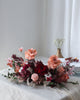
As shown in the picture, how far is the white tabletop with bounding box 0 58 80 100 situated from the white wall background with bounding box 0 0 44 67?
1101 millimetres

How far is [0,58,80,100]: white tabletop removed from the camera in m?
0.79

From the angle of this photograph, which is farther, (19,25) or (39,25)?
(39,25)

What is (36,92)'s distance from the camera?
2.71 feet

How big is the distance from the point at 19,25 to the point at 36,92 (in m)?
1.48

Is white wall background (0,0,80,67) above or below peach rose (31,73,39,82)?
above

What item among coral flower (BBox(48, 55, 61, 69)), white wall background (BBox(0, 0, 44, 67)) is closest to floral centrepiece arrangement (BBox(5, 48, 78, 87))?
coral flower (BBox(48, 55, 61, 69))

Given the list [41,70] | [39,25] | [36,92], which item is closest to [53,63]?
[41,70]

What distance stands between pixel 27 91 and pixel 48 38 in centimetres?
168

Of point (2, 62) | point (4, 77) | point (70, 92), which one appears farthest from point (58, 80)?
point (2, 62)

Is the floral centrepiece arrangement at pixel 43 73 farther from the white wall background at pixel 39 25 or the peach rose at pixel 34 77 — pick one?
the white wall background at pixel 39 25

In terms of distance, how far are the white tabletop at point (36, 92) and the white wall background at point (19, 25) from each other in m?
1.10

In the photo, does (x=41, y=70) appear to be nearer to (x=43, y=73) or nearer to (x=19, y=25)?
(x=43, y=73)

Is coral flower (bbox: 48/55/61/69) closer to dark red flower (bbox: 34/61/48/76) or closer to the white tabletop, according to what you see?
dark red flower (bbox: 34/61/48/76)

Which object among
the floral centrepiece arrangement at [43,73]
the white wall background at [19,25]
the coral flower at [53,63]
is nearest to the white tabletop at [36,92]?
the floral centrepiece arrangement at [43,73]
